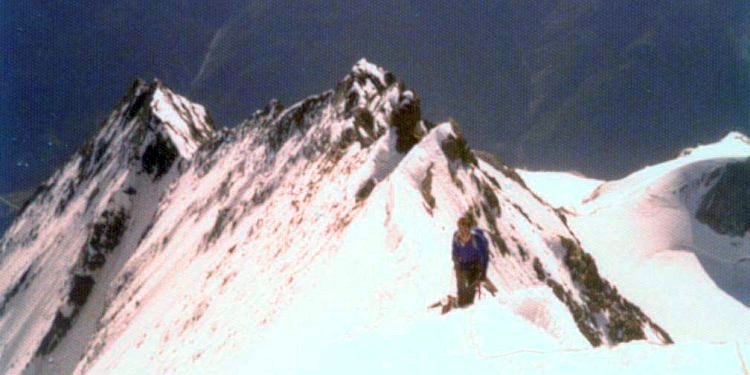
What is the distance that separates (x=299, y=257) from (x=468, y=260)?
38.4 ft

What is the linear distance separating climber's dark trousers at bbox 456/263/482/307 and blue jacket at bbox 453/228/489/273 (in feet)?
0.20

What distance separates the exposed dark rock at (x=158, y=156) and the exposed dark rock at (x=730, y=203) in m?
55.3

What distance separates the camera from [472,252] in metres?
12.3

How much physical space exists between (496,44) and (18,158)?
10600 centimetres

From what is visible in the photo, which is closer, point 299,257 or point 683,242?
point 299,257

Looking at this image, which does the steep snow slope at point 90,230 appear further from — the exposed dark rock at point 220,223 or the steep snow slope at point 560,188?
the steep snow slope at point 560,188

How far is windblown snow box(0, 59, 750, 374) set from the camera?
445 inches

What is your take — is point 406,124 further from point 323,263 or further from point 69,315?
point 69,315

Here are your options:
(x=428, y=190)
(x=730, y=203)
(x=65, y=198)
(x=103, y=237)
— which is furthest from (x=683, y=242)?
(x=65, y=198)

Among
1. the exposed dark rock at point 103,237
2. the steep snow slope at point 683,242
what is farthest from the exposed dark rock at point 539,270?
the exposed dark rock at point 103,237

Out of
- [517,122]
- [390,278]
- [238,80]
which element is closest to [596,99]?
[517,122]

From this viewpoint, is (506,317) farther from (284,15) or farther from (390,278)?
(284,15)

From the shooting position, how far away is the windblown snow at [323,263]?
37.1 ft

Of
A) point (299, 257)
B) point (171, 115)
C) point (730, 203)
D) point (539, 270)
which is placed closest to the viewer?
point (299, 257)
